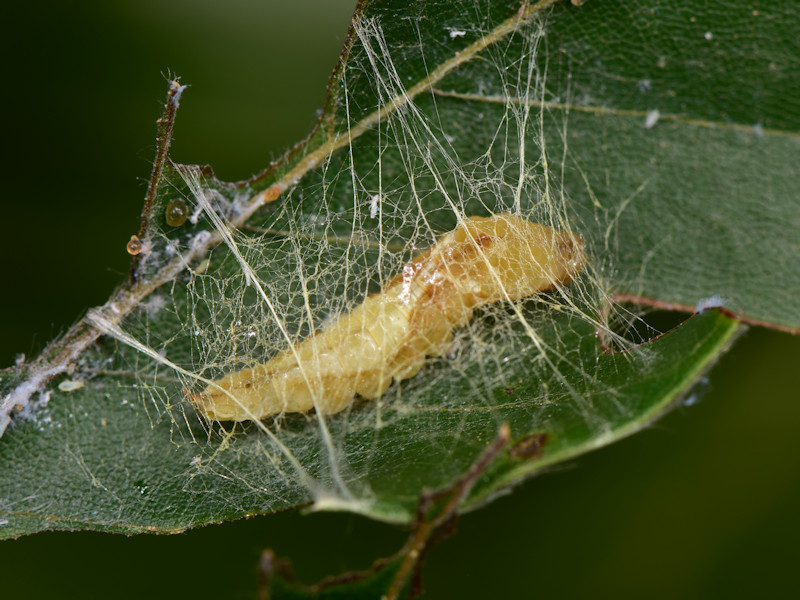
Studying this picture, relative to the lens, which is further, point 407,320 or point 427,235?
point 427,235

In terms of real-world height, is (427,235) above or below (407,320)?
above

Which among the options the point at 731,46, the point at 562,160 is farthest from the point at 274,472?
the point at 731,46

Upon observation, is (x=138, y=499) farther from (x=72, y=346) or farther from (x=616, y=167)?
(x=616, y=167)
